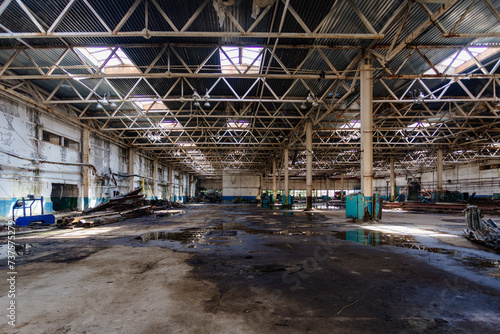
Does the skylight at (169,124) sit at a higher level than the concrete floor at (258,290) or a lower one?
higher

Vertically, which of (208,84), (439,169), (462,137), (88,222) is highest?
(208,84)

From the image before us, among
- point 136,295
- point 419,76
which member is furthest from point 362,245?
point 419,76

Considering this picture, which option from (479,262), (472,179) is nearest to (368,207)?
(479,262)

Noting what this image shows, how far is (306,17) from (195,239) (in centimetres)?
933

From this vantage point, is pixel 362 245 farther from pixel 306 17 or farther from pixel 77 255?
pixel 306 17

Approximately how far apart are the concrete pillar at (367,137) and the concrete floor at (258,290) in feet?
18.3

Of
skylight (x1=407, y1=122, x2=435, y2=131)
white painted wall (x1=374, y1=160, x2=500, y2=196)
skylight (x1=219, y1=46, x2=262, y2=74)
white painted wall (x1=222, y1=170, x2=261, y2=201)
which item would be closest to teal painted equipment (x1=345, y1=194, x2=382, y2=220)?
skylight (x1=219, y1=46, x2=262, y2=74)

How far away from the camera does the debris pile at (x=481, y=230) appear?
6.25 m

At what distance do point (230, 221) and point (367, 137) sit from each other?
818 centimetres

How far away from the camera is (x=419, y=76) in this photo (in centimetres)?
1205

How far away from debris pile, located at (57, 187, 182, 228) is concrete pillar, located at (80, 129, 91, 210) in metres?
4.09

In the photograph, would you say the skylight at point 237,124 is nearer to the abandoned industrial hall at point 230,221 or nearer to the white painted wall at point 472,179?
the abandoned industrial hall at point 230,221

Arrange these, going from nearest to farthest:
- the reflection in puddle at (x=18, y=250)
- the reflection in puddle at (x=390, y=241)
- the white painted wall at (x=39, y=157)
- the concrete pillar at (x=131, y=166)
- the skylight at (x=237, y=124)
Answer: the reflection in puddle at (x=18, y=250)
the reflection in puddle at (x=390, y=241)
the white painted wall at (x=39, y=157)
the skylight at (x=237, y=124)
the concrete pillar at (x=131, y=166)

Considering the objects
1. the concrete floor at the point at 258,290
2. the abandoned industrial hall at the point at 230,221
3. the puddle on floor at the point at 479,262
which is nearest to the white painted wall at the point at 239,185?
the abandoned industrial hall at the point at 230,221
